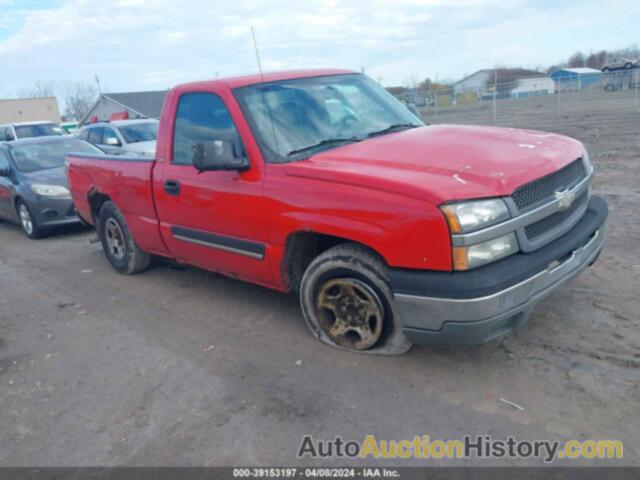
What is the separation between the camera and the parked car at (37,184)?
29.1 ft

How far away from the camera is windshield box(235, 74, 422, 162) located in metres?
4.33

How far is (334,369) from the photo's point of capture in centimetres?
393

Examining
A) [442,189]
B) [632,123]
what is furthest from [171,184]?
[632,123]

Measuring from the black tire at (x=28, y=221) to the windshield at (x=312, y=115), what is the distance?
5834 millimetres

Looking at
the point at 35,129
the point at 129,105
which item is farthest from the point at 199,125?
the point at 129,105

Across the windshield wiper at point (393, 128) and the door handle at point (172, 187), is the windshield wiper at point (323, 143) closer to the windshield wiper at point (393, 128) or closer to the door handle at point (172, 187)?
the windshield wiper at point (393, 128)

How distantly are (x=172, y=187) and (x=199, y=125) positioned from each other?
1.97ft

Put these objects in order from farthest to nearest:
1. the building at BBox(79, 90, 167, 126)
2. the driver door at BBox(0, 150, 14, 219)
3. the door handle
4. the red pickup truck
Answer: the building at BBox(79, 90, 167, 126) → the driver door at BBox(0, 150, 14, 219) → the door handle → the red pickup truck

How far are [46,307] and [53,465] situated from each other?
2.91m

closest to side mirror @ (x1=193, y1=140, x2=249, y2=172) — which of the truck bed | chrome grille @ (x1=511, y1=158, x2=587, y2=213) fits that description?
the truck bed

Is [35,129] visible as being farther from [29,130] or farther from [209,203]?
[209,203]

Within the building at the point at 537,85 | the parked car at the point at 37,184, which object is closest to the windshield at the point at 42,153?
the parked car at the point at 37,184

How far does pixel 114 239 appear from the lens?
262 inches

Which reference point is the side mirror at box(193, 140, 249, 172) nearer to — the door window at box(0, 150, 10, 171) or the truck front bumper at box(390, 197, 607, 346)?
the truck front bumper at box(390, 197, 607, 346)
